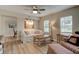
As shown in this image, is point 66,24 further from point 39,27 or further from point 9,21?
point 9,21

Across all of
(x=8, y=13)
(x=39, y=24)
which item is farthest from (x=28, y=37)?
(x=8, y=13)

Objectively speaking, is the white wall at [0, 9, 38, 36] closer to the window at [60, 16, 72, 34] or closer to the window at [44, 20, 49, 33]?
the window at [44, 20, 49, 33]

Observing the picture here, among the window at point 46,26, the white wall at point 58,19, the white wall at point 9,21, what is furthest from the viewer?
the window at point 46,26

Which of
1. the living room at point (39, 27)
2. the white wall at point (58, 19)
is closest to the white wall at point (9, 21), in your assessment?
the living room at point (39, 27)

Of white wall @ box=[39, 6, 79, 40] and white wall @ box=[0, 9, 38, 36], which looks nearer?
white wall @ box=[0, 9, 38, 36]

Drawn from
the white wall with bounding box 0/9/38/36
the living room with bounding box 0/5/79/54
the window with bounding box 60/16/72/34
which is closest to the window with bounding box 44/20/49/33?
the living room with bounding box 0/5/79/54

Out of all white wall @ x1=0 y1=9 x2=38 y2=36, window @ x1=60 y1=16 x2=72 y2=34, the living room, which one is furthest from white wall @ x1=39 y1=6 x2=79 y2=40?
white wall @ x1=0 y1=9 x2=38 y2=36

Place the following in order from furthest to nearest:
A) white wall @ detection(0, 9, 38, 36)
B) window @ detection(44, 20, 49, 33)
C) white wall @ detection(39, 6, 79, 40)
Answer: window @ detection(44, 20, 49, 33) < white wall @ detection(39, 6, 79, 40) < white wall @ detection(0, 9, 38, 36)

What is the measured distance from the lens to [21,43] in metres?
3.21

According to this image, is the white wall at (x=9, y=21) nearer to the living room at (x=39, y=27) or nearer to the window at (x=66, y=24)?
the living room at (x=39, y=27)

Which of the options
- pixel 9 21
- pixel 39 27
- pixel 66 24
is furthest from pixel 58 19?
pixel 9 21

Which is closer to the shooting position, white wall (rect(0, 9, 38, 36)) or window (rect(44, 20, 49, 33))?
white wall (rect(0, 9, 38, 36))

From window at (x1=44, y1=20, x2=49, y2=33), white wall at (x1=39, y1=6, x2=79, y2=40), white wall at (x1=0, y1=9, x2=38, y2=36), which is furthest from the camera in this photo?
window at (x1=44, y1=20, x2=49, y2=33)
